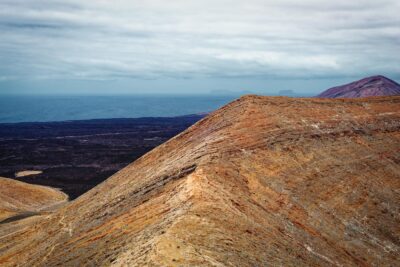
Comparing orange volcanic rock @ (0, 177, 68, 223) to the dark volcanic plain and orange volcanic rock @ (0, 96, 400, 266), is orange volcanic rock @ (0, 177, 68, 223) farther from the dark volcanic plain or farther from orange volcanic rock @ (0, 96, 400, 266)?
orange volcanic rock @ (0, 96, 400, 266)

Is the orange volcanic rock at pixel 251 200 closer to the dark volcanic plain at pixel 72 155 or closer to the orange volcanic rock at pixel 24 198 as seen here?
the orange volcanic rock at pixel 24 198

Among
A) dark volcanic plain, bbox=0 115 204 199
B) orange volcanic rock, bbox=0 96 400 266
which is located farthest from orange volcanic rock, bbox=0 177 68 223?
orange volcanic rock, bbox=0 96 400 266

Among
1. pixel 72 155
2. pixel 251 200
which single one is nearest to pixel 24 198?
pixel 251 200

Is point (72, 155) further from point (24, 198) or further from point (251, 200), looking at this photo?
point (251, 200)

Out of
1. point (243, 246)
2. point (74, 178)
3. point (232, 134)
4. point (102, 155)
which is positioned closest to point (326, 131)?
point (232, 134)

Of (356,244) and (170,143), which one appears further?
(170,143)

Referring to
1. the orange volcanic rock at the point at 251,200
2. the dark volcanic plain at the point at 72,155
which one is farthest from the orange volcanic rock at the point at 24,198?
the orange volcanic rock at the point at 251,200

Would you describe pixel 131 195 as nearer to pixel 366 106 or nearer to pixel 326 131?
pixel 326 131
